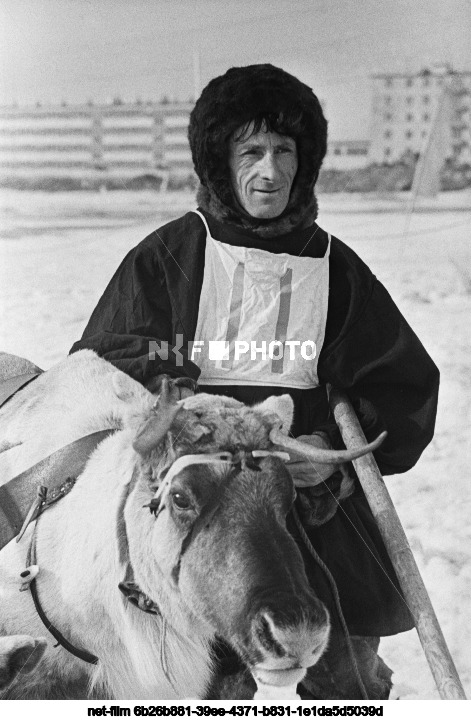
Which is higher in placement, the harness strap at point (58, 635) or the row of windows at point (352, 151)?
the row of windows at point (352, 151)

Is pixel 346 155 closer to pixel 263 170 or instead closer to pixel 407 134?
pixel 407 134

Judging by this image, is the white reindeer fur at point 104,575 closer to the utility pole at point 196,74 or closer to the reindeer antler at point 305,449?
the reindeer antler at point 305,449

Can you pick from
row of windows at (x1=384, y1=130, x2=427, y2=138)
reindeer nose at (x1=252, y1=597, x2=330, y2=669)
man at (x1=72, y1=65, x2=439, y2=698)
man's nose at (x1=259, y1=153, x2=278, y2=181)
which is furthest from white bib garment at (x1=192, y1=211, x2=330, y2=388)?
reindeer nose at (x1=252, y1=597, x2=330, y2=669)

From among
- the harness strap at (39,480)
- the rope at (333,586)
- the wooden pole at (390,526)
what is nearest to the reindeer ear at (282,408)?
the wooden pole at (390,526)

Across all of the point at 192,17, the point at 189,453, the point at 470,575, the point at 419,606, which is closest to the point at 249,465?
the point at 189,453

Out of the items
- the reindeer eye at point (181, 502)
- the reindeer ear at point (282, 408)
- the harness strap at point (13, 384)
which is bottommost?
the reindeer eye at point (181, 502)

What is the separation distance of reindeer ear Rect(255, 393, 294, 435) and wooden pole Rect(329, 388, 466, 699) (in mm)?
134

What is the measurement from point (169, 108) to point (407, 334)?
100cm

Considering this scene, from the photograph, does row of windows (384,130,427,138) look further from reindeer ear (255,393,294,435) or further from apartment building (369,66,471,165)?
reindeer ear (255,393,294,435)

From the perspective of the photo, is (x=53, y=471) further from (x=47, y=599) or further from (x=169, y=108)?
(x=169, y=108)

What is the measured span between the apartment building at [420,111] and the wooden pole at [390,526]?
34.1 inches

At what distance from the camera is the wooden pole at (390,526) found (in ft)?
8.64

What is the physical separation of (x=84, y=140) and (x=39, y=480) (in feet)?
3.58

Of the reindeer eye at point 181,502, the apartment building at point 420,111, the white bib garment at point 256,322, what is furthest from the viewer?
the apartment building at point 420,111
